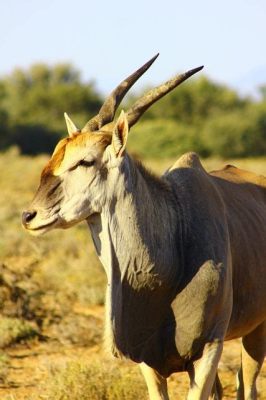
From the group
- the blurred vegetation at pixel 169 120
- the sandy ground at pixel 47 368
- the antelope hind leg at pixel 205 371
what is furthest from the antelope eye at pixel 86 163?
the blurred vegetation at pixel 169 120

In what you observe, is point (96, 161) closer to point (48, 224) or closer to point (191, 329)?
point (48, 224)

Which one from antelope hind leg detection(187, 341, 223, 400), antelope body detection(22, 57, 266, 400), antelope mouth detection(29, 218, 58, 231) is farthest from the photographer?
antelope hind leg detection(187, 341, 223, 400)

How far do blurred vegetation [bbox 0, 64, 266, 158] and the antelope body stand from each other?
3996 centimetres


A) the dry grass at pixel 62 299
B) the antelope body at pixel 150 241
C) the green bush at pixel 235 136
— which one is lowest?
the green bush at pixel 235 136

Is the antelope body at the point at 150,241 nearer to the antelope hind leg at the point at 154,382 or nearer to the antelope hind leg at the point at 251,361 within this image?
the antelope hind leg at the point at 154,382

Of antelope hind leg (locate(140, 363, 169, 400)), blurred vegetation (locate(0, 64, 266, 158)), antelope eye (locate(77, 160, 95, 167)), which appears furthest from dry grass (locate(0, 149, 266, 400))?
blurred vegetation (locate(0, 64, 266, 158))

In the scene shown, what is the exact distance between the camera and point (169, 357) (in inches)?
245

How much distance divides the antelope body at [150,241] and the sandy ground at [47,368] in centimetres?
178

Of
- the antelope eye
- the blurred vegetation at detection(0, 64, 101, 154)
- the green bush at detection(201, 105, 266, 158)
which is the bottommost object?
the green bush at detection(201, 105, 266, 158)

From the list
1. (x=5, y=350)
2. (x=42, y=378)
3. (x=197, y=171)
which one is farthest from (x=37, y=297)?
(x=197, y=171)

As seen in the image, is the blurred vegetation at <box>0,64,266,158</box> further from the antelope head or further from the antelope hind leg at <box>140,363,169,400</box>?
the antelope head

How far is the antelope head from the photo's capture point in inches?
225

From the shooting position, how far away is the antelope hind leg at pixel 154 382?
6395 mm

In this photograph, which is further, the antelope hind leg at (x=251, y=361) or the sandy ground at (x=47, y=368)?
the sandy ground at (x=47, y=368)
